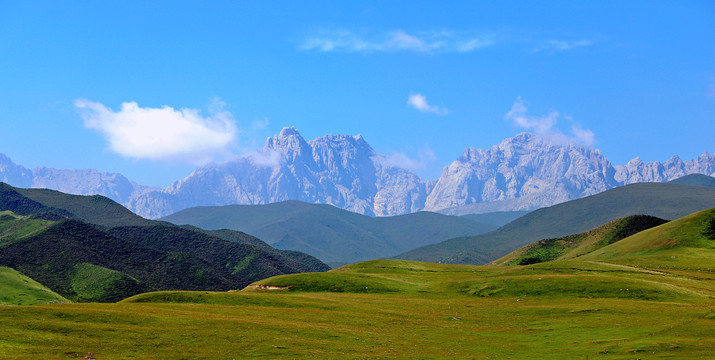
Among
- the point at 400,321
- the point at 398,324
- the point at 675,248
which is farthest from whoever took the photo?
the point at 675,248

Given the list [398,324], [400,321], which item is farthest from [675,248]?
[398,324]

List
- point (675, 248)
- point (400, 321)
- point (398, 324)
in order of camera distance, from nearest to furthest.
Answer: point (398, 324) → point (400, 321) → point (675, 248)

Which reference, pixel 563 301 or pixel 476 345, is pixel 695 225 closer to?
pixel 563 301

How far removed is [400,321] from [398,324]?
273 centimetres

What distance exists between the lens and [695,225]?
634 feet

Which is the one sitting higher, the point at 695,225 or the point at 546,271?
the point at 695,225

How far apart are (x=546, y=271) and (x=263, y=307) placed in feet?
252

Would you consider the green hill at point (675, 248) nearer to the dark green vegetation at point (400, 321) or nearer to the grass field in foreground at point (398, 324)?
the dark green vegetation at point (400, 321)

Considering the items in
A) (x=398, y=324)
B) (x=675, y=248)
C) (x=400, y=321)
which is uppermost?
(x=675, y=248)

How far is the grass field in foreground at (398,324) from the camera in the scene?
57.4m

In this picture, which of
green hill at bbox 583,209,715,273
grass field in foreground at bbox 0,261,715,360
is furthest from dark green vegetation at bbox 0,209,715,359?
green hill at bbox 583,209,715,273

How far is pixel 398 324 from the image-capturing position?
8269 cm

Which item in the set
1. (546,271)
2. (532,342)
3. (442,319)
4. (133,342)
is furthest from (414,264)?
(133,342)

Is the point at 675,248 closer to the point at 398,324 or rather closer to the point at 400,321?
the point at 400,321
